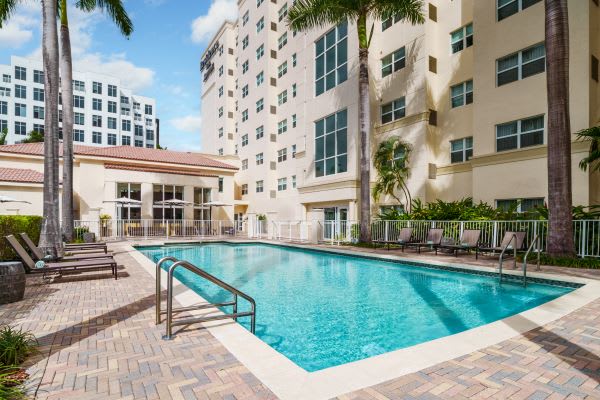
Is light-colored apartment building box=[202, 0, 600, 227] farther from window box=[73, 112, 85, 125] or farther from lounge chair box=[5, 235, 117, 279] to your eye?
window box=[73, 112, 85, 125]

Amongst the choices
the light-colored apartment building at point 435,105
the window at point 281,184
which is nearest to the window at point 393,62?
the light-colored apartment building at point 435,105

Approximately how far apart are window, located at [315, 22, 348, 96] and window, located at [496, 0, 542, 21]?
8.81m

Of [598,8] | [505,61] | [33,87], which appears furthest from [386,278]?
[33,87]

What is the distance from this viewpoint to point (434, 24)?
18859mm

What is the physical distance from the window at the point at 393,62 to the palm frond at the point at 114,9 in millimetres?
14340

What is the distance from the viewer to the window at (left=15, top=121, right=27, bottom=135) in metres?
49.4

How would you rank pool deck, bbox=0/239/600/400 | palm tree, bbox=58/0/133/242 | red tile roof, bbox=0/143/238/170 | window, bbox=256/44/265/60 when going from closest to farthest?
pool deck, bbox=0/239/600/400 → palm tree, bbox=58/0/133/242 → red tile roof, bbox=0/143/238/170 → window, bbox=256/44/265/60

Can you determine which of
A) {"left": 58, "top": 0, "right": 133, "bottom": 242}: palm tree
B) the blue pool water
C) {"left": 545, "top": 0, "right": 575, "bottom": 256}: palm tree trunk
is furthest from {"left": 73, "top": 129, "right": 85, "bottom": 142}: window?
{"left": 545, "top": 0, "right": 575, "bottom": 256}: palm tree trunk

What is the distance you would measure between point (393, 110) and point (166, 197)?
18.0m

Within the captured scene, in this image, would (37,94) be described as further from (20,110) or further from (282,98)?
(282,98)

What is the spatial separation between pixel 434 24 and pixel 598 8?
287 inches

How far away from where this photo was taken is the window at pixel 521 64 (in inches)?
555

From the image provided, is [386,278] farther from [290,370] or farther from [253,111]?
[253,111]

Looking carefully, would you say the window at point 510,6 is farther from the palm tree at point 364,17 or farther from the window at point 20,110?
the window at point 20,110
